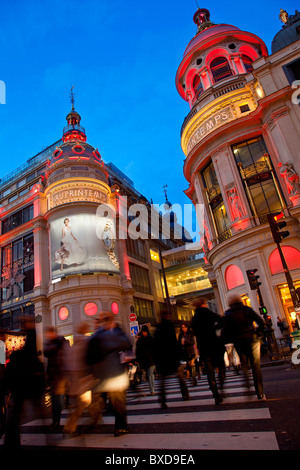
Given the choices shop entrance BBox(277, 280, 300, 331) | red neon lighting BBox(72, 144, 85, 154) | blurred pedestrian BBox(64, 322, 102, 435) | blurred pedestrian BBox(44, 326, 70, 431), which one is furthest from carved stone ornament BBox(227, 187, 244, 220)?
red neon lighting BBox(72, 144, 85, 154)

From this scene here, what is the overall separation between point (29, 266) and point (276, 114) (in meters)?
27.5

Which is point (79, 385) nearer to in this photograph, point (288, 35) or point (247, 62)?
point (288, 35)

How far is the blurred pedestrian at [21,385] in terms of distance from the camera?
4.25 m

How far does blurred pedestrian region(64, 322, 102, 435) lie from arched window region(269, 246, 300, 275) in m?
16.8

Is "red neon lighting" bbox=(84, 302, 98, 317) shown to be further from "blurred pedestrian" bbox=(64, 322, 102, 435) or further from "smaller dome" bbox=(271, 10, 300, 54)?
"smaller dome" bbox=(271, 10, 300, 54)

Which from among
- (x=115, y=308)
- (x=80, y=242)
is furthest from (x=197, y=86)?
(x=115, y=308)

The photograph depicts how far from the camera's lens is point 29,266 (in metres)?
32.8

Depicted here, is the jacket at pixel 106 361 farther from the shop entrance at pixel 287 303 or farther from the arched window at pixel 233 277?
the arched window at pixel 233 277

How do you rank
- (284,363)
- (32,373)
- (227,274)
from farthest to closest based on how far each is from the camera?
(227,274) < (284,363) < (32,373)

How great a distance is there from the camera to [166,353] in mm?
6504

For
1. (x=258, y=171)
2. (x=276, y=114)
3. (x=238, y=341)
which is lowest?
(x=238, y=341)

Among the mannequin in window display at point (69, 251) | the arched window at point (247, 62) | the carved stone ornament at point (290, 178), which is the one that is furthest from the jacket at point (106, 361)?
the arched window at point (247, 62)

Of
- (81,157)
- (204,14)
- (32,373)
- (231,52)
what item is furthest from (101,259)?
(204,14)
